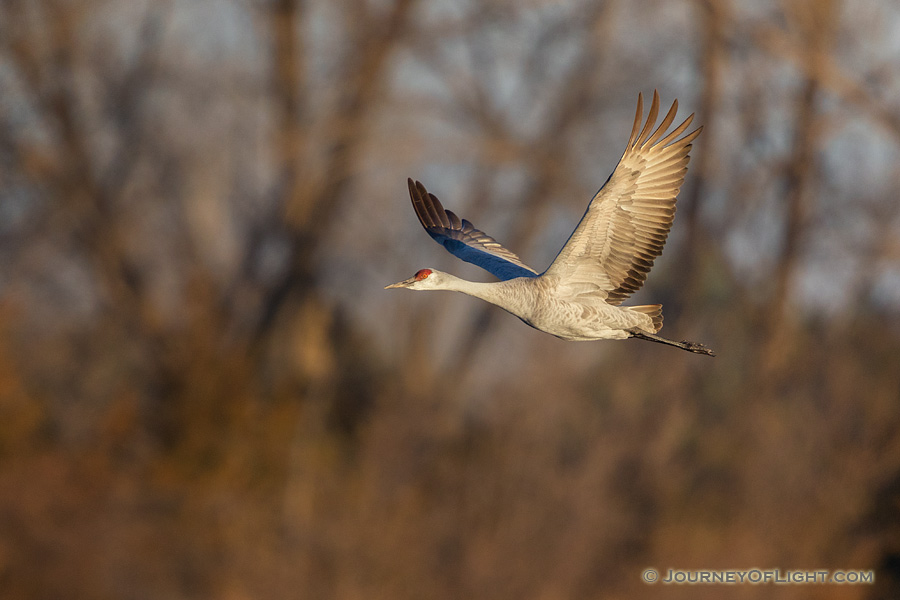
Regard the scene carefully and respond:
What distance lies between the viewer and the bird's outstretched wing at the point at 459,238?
9.34m

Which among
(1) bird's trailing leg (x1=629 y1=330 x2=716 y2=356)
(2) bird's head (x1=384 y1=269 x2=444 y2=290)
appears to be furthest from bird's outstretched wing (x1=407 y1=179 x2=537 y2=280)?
(1) bird's trailing leg (x1=629 y1=330 x2=716 y2=356)

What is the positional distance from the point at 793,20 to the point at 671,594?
13652 mm

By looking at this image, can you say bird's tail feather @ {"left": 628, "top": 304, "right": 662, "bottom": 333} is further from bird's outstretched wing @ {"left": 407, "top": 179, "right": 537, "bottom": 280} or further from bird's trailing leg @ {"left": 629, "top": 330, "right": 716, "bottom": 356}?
bird's outstretched wing @ {"left": 407, "top": 179, "right": 537, "bottom": 280}

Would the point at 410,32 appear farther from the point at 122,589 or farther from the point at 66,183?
the point at 122,589

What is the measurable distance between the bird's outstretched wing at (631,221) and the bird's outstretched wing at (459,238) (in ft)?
2.99

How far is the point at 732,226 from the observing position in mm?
26562

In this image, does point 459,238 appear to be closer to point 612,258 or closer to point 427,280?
point 427,280

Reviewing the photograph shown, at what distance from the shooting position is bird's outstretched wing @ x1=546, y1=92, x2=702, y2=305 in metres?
8.15

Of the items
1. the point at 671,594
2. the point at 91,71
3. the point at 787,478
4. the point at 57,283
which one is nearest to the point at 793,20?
the point at 787,478

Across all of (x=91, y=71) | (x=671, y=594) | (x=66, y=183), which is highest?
(x=91, y=71)

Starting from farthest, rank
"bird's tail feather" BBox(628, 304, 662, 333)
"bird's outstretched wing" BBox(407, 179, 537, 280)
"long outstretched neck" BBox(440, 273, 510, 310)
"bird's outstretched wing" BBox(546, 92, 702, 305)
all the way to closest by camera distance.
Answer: "bird's outstretched wing" BBox(407, 179, 537, 280)
"bird's tail feather" BBox(628, 304, 662, 333)
"bird's outstretched wing" BBox(546, 92, 702, 305)
"long outstretched neck" BBox(440, 273, 510, 310)

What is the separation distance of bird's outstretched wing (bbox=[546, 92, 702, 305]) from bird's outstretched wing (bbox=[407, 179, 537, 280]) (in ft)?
2.99

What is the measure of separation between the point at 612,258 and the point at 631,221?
31cm

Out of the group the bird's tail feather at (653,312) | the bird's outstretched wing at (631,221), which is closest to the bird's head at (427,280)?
the bird's outstretched wing at (631,221)
